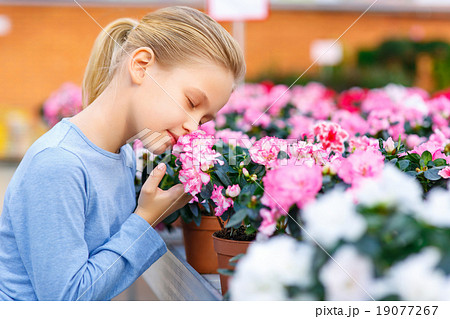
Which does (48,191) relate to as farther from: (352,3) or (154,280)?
(352,3)

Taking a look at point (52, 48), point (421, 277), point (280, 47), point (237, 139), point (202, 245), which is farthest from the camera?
point (280, 47)

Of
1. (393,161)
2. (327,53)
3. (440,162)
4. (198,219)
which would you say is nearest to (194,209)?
(198,219)

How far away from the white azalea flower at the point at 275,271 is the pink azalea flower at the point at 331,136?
860 mm

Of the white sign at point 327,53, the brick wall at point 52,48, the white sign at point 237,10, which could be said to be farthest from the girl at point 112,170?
the white sign at point 327,53

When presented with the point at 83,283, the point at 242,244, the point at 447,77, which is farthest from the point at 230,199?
the point at 447,77

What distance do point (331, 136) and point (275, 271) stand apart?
0.95 m

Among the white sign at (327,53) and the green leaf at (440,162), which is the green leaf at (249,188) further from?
the white sign at (327,53)

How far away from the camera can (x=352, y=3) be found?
10406 millimetres

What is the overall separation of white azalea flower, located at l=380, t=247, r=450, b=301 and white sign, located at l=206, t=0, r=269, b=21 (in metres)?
2.55

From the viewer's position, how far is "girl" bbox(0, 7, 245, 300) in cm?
115

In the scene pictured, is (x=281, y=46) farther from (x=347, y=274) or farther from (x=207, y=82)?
(x=347, y=274)

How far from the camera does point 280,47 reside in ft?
34.0

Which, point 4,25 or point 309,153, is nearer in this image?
point 309,153

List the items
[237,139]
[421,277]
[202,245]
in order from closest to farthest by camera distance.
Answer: [421,277], [202,245], [237,139]
